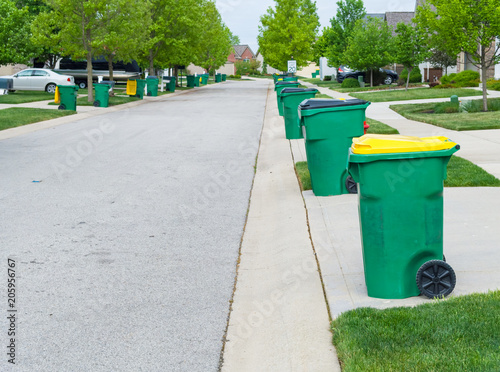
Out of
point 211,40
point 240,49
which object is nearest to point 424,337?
point 211,40

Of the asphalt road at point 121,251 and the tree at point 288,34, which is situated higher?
the tree at point 288,34

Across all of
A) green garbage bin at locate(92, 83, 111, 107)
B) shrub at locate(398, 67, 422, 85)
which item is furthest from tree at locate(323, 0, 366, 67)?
green garbage bin at locate(92, 83, 111, 107)

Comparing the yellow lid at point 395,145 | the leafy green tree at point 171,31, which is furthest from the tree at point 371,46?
the yellow lid at point 395,145

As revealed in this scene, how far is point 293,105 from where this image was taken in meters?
14.6

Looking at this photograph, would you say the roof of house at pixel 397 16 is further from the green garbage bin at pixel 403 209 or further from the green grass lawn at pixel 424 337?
the green grass lawn at pixel 424 337

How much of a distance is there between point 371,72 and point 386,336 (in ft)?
124

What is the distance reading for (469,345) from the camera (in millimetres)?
3672

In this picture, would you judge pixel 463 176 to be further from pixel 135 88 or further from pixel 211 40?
pixel 211 40

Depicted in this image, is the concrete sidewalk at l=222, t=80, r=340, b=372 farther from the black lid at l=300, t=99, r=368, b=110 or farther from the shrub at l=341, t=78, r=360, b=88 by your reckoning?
the shrub at l=341, t=78, r=360, b=88

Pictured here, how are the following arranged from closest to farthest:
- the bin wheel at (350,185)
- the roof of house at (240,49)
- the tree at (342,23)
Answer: the bin wheel at (350,185)
the tree at (342,23)
the roof of house at (240,49)

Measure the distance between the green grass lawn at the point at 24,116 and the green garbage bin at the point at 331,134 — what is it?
11843mm

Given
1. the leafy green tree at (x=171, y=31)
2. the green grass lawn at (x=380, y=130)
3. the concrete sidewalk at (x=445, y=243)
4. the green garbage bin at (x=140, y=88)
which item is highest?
the leafy green tree at (x=171, y=31)

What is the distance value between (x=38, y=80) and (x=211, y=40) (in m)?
27.9

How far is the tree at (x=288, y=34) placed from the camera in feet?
175
